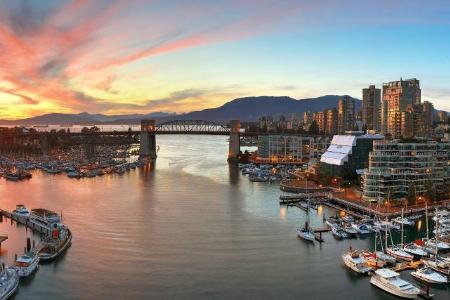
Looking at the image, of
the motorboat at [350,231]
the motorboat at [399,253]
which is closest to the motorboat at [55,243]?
the motorboat at [350,231]

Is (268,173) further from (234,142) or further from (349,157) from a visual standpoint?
(234,142)

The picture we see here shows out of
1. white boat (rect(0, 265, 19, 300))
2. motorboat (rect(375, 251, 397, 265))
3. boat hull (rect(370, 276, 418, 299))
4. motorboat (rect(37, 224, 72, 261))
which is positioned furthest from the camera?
motorboat (rect(37, 224, 72, 261))

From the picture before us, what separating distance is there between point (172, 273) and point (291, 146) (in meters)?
33.0

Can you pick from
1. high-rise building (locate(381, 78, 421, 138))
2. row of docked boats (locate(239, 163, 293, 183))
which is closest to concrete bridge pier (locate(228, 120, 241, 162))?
row of docked boats (locate(239, 163, 293, 183))

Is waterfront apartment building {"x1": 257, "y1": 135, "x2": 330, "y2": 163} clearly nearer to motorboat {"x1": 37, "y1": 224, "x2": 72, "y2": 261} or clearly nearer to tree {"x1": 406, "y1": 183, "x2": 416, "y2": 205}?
tree {"x1": 406, "y1": 183, "x2": 416, "y2": 205}

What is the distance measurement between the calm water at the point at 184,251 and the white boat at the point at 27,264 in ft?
0.72

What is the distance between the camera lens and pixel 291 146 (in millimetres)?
44438

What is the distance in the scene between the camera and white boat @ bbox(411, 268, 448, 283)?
38.6 ft

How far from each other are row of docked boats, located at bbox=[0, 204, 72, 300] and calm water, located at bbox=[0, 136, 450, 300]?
29 cm

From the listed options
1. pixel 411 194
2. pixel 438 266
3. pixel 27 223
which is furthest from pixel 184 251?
pixel 411 194

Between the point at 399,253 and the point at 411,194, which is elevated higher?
the point at 411,194

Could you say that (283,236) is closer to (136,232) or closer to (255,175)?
(136,232)

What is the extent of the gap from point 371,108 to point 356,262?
76967mm

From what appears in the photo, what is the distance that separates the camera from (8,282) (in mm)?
11000
